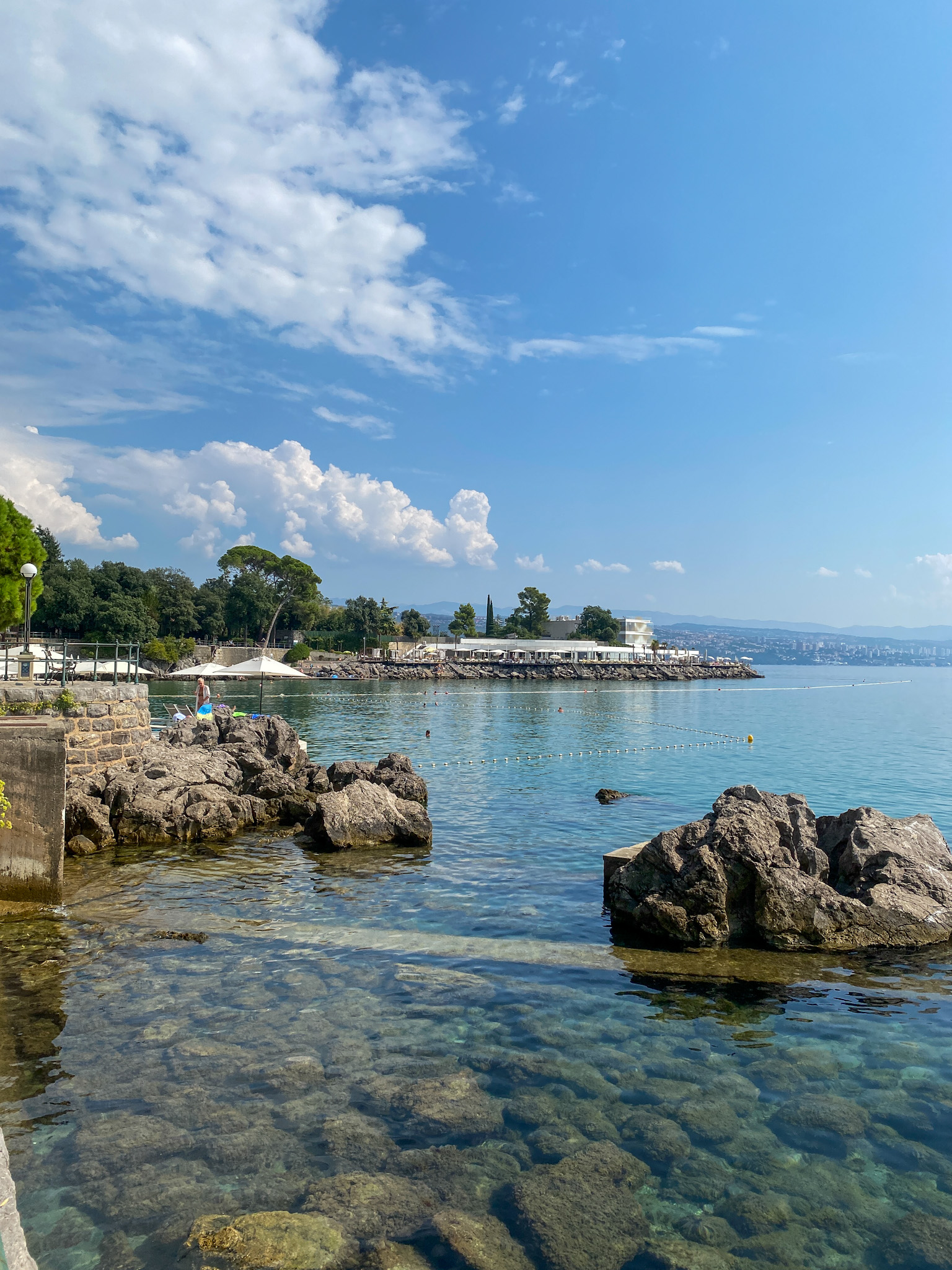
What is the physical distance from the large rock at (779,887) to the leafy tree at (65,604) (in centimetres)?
9196

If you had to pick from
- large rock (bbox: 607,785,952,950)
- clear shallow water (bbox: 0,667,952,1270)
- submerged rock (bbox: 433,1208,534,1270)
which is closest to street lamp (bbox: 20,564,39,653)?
clear shallow water (bbox: 0,667,952,1270)

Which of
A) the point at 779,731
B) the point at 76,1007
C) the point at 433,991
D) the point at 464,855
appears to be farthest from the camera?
the point at 779,731

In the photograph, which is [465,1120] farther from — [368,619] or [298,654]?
[368,619]

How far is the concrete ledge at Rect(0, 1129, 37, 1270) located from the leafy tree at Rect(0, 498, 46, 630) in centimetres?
4167

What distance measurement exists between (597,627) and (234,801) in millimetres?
156144

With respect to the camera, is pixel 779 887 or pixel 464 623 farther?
pixel 464 623

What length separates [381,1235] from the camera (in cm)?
511

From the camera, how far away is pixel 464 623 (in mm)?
160500

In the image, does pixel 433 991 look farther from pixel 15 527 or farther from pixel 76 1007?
pixel 15 527

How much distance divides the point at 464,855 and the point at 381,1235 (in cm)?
1205

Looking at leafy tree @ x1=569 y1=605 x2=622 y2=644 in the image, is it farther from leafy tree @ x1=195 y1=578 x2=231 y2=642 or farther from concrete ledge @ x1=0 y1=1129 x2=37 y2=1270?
concrete ledge @ x1=0 y1=1129 x2=37 y2=1270

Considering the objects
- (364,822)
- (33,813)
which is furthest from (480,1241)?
(364,822)

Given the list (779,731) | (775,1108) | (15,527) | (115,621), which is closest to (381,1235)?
(775,1108)

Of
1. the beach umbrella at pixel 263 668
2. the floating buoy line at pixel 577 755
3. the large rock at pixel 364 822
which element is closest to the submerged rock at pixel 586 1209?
the large rock at pixel 364 822
